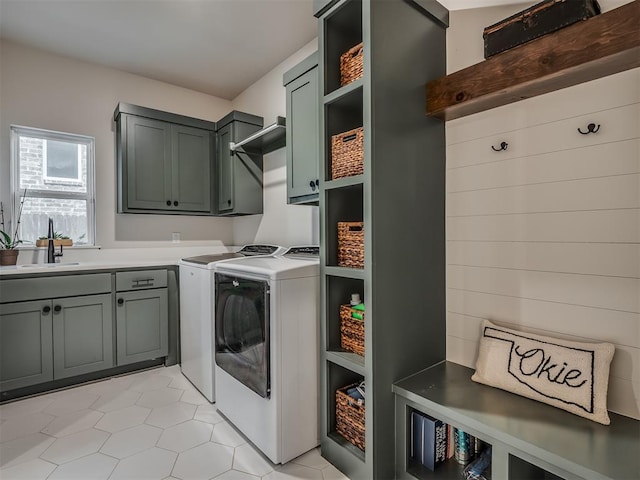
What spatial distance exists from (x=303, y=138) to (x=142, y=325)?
203 centimetres

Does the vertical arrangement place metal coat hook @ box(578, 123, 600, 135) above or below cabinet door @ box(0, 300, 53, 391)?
above

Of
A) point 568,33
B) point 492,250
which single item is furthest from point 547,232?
point 568,33

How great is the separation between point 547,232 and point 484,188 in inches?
13.6

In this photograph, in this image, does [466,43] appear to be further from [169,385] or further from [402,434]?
[169,385]

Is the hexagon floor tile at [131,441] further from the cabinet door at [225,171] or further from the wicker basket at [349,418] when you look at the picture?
the cabinet door at [225,171]

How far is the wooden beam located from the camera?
3.61 ft

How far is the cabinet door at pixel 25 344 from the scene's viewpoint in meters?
2.26

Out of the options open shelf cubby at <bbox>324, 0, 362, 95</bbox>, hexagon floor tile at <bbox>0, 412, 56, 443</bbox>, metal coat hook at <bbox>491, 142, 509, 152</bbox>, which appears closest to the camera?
metal coat hook at <bbox>491, 142, 509, 152</bbox>

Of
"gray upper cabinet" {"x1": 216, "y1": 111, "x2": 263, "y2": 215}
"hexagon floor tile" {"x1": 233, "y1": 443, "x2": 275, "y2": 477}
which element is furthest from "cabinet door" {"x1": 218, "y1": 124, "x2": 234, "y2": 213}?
"hexagon floor tile" {"x1": 233, "y1": 443, "x2": 275, "y2": 477}

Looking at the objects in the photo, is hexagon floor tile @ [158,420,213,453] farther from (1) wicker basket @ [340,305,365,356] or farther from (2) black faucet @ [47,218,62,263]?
(2) black faucet @ [47,218,62,263]

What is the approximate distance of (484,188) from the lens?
165cm

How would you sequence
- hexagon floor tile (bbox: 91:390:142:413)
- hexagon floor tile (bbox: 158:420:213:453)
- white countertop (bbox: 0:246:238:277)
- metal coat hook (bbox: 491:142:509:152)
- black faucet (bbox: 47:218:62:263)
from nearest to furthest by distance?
metal coat hook (bbox: 491:142:509:152) < hexagon floor tile (bbox: 158:420:213:453) < hexagon floor tile (bbox: 91:390:142:413) < white countertop (bbox: 0:246:238:277) < black faucet (bbox: 47:218:62:263)

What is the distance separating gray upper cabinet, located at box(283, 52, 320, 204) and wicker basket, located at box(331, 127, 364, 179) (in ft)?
1.23

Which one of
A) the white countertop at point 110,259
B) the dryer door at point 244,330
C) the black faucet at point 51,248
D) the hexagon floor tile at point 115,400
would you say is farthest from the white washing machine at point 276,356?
the black faucet at point 51,248
